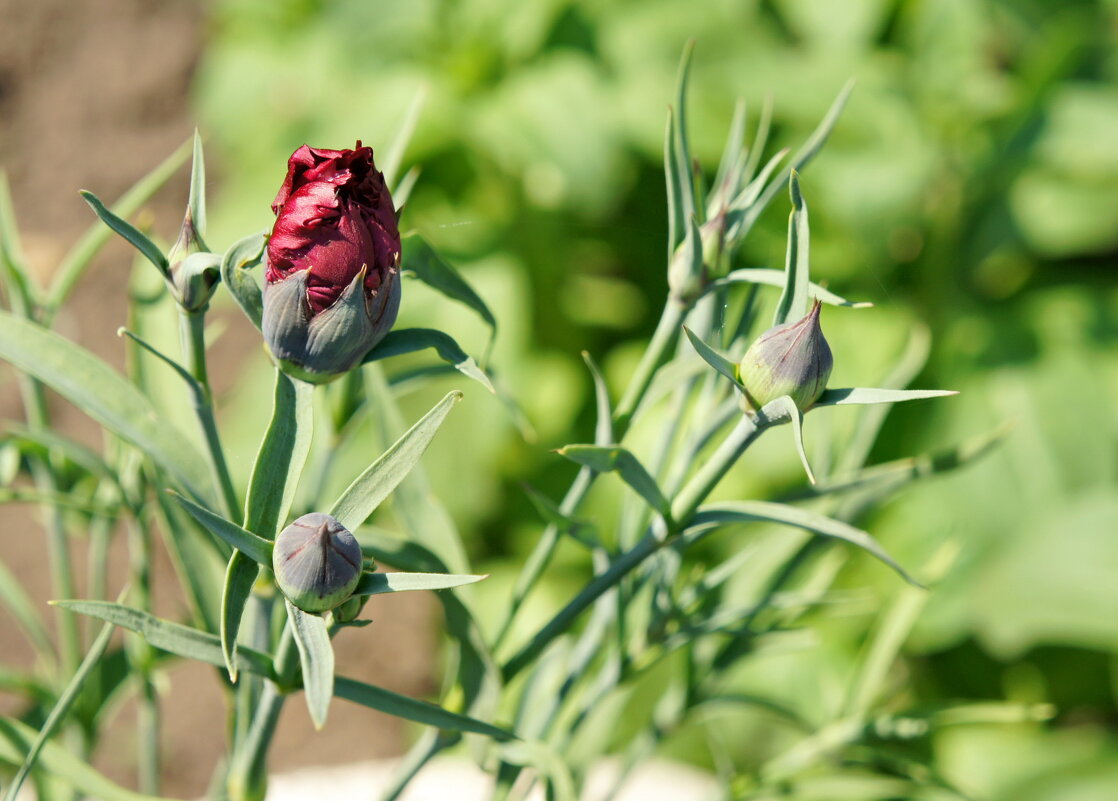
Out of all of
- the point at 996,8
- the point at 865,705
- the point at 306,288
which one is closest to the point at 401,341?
the point at 306,288

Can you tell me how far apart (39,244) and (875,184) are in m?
1.30

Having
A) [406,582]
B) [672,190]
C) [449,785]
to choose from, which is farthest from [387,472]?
[449,785]

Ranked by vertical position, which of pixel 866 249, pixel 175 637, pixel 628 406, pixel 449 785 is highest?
pixel 866 249

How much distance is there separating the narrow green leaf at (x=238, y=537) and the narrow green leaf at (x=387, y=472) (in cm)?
2

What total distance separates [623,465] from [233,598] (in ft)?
0.36

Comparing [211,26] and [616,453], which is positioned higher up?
[211,26]

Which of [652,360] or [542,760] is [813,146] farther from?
[542,760]

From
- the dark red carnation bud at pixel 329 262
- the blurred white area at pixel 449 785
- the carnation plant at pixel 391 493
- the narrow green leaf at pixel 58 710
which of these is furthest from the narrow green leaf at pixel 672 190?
the blurred white area at pixel 449 785

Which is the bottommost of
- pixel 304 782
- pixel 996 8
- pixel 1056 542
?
pixel 304 782

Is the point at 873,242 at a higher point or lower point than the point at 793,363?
higher

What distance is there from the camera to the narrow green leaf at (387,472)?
10.2 inches

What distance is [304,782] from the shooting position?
0.74 m

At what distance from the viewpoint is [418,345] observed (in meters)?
0.28

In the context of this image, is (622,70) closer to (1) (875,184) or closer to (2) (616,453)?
(1) (875,184)
